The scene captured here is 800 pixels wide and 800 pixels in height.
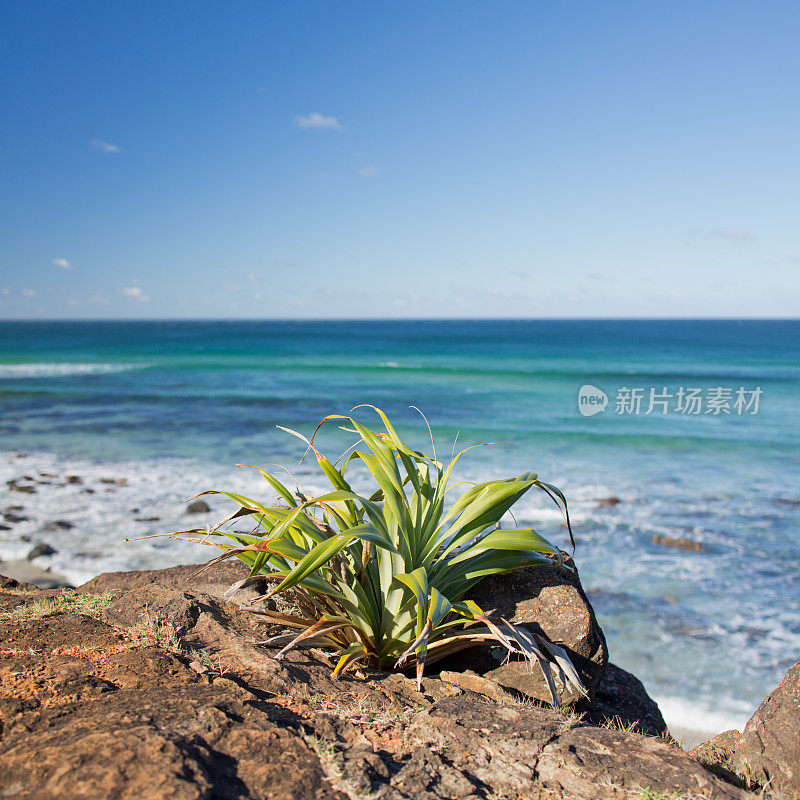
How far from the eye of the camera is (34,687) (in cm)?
200

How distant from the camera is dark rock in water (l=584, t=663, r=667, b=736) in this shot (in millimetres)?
3025

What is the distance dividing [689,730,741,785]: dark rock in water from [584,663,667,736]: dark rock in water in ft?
2.16

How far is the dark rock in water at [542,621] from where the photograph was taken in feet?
8.91

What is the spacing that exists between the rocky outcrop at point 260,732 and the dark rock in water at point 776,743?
0.27 m

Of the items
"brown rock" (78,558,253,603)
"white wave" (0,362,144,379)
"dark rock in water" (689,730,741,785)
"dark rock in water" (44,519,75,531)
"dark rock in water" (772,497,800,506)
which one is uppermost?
"white wave" (0,362,144,379)

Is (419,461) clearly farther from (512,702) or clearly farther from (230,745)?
(230,745)

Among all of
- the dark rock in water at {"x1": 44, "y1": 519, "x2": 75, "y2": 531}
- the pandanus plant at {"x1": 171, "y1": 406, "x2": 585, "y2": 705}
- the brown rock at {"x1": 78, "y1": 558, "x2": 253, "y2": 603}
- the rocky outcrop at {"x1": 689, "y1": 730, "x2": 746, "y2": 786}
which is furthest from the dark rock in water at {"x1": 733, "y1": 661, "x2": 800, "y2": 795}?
the dark rock in water at {"x1": 44, "y1": 519, "x2": 75, "y2": 531}

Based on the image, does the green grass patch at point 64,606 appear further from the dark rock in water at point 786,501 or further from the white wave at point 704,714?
the dark rock in water at point 786,501

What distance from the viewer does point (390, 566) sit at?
275 centimetres

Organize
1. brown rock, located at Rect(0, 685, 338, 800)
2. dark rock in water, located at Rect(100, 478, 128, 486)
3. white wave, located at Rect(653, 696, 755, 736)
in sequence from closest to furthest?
brown rock, located at Rect(0, 685, 338, 800)
white wave, located at Rect(653, 696, 755, 736)
dark rock in water, located at Rect(100, 478, 128, 486)

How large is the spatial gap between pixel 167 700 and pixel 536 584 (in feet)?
6.40

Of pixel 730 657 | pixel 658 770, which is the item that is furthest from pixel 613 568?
pixel 658 770

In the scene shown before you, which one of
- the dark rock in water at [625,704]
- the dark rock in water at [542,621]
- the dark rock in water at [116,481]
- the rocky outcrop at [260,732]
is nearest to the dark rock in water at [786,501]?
the dark rock in water at [625,704]

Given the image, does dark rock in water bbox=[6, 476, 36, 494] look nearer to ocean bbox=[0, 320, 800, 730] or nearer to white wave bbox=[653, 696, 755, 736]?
ocean bbox=[0, 320, 800, 730]
